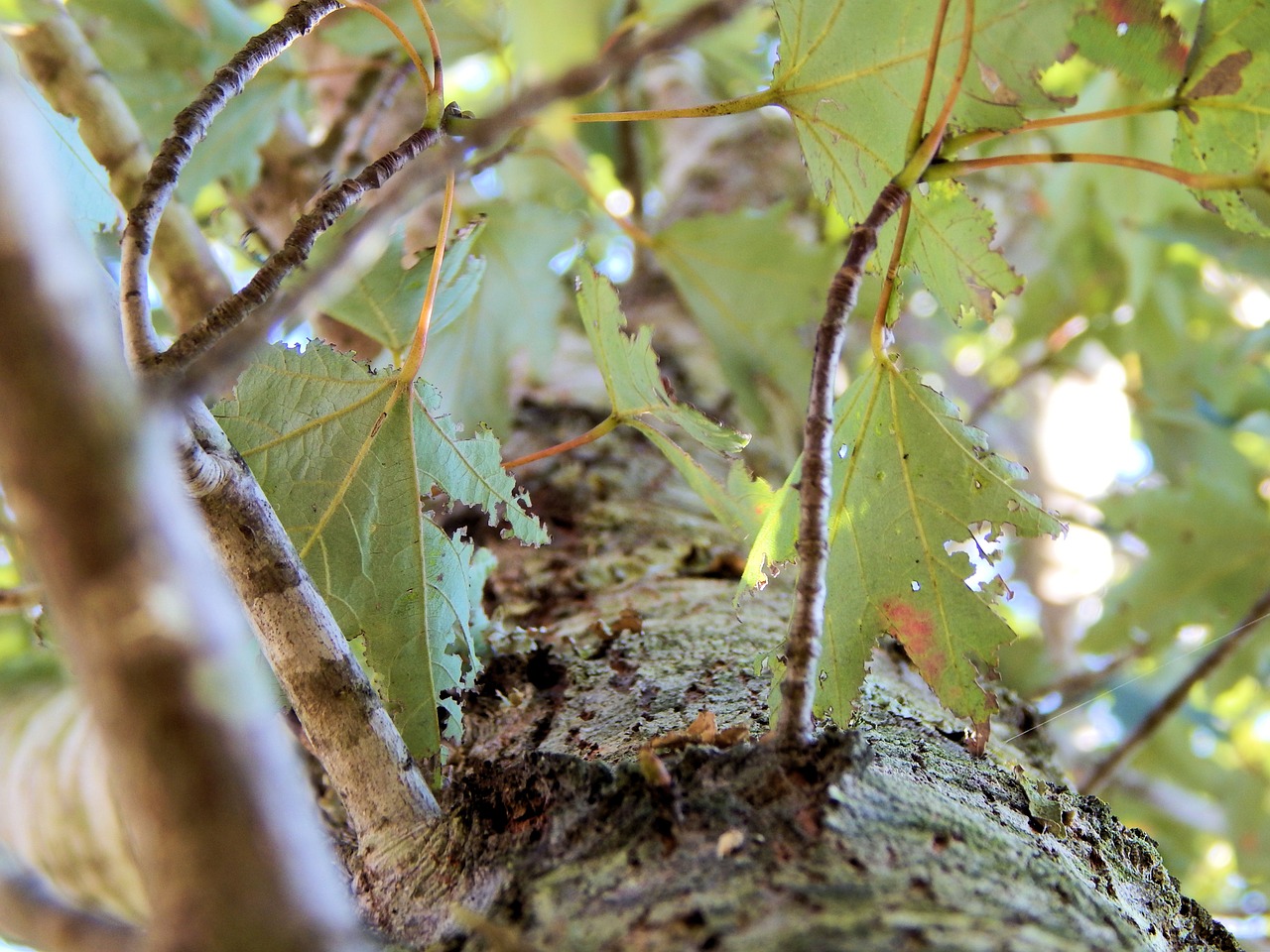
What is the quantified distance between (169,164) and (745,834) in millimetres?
466

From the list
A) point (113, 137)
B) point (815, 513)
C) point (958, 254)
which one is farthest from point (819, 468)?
point (113, 137)

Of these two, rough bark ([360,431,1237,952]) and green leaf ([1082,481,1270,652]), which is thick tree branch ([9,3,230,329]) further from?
green leaf ([1082,481,1270,652])

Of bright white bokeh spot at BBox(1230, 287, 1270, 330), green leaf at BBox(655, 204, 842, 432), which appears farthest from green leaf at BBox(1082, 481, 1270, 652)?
bright white bokeh spot at BBox(1230, 287, 1270, 330)

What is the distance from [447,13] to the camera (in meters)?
1.16

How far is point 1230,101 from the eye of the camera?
59 cm

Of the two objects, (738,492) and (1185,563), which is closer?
(738,492)

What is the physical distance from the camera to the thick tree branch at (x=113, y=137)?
909 mm

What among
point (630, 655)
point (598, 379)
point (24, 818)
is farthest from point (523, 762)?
point (598, 379)

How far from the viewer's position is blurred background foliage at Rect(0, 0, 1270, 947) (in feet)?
3.63

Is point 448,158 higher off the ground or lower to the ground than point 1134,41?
lower

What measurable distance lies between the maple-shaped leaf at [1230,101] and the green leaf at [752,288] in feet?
1.75

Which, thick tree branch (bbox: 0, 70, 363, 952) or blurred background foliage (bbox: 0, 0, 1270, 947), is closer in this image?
thick tree branch (bbox: 0, 70, 363, 952)

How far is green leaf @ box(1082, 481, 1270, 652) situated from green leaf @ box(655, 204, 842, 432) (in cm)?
64

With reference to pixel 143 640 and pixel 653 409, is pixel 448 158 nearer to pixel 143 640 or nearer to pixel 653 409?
pixel 143 640
